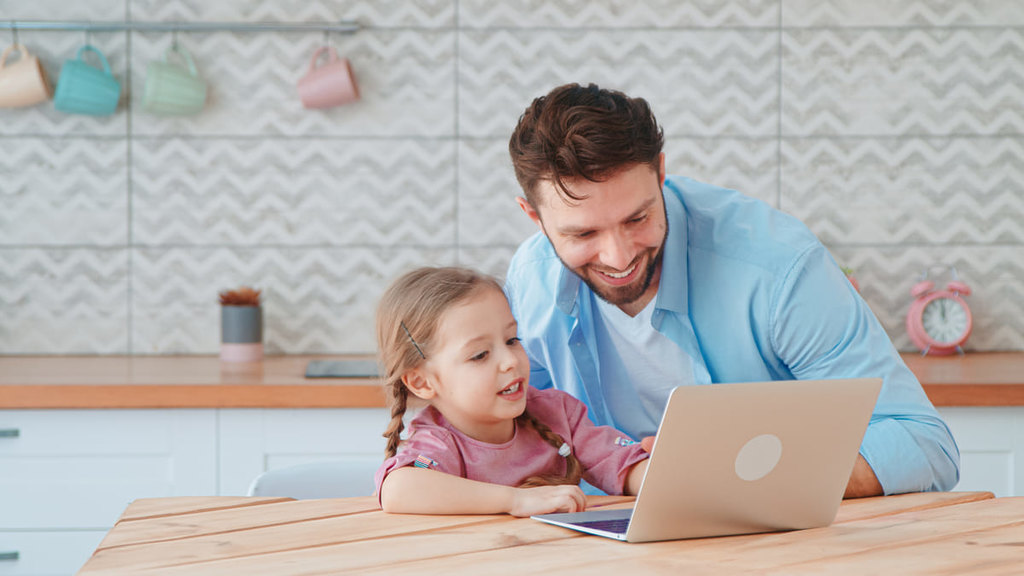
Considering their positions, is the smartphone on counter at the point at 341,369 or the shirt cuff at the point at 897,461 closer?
the shirt cuff at the point at 897,461

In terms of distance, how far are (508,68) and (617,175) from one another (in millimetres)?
1399

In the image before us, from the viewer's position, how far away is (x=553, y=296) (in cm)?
168

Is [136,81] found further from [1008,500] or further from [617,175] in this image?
[1008,500]

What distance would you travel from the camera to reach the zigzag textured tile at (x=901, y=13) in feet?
8.75

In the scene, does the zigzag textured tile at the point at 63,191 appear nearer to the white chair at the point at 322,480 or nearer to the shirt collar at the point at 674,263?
the white chair at the point at 322,480

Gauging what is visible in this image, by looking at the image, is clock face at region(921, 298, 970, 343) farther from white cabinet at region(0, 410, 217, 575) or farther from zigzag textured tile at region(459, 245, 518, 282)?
white cabinet at region(0, 410, 217, 575)

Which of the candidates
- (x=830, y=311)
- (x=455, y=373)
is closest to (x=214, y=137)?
(x=455, y=373)

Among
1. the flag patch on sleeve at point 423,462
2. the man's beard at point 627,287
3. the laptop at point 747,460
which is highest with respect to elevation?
the man's beard at point 627,287

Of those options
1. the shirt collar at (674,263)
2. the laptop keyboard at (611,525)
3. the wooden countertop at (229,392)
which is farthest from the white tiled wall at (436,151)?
the laptop keyboard at (611,525)

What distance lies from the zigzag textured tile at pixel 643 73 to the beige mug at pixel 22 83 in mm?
1105

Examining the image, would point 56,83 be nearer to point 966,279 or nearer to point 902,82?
point 902,82

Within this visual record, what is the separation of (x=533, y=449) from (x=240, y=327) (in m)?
1.31

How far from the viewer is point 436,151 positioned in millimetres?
2662

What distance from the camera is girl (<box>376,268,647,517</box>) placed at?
1.33 metres
